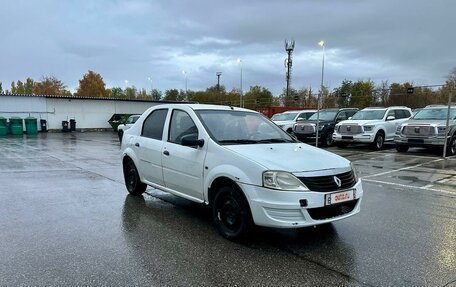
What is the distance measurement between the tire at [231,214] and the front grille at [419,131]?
11732 mm

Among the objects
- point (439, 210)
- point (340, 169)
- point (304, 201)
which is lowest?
point (439, 210)

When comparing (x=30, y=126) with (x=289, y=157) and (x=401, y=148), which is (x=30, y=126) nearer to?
(x=401, y=148)

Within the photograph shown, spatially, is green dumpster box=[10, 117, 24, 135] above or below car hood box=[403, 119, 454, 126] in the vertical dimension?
below

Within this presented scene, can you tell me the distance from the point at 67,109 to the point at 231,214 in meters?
34.6

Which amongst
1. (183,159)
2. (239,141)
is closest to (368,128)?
(239,141)

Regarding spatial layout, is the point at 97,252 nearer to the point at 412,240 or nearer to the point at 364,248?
the point at 364,248

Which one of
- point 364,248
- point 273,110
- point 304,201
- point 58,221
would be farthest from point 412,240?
point 273,110

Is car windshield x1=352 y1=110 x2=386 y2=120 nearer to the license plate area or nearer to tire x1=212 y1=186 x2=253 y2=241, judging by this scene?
the license plate area

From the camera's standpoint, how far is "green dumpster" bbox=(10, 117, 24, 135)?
3029cm

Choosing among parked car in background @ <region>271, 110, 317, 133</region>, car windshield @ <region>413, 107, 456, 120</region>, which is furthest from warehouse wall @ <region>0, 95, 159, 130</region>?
car windshield @ <region>413, 107, 456, 120</region>

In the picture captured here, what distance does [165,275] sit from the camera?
3779 millimetres

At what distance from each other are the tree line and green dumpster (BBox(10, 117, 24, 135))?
20.2 m

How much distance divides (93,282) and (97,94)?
8021 cm

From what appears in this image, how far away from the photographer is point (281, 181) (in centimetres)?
434
